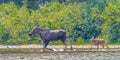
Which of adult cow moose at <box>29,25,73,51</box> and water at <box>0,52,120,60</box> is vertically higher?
water at <box>0,52,120,60</box>

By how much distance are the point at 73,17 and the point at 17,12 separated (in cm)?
568

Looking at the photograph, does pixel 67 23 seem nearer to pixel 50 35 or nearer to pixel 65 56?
pixel 50 35

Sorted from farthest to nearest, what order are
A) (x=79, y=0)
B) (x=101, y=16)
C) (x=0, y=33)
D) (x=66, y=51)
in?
(x=79, y=0)
(x=101, y=16)
(x=0, y=33)
(x=66, y=51)

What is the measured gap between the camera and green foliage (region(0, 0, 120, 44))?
55000 millimetres

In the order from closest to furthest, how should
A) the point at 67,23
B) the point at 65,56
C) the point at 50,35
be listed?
1. the point at 65,56
2. the point at 50,35
3. the point at 67,23

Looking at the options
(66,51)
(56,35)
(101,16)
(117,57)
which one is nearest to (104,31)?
(101,16)

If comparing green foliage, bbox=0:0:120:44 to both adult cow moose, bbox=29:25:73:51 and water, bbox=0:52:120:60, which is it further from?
water, bbox=0:52:120:60

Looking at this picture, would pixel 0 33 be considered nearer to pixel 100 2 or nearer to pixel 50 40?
pixel 50 40

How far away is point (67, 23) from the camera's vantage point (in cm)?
5700

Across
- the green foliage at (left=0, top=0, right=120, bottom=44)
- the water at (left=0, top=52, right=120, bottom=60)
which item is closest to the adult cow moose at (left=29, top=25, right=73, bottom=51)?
the green foliage at (left=0, top=0, right=120, bottom=44)

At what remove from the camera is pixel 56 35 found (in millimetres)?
50812

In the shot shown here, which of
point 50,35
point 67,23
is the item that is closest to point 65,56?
point 50,35

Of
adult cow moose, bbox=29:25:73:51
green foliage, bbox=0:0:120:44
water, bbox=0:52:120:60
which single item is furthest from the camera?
green foliage, bbox=0:0:120:44

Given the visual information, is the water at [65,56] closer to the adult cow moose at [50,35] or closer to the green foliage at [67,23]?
the adult cow moose at [50,35]
